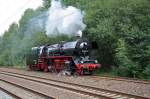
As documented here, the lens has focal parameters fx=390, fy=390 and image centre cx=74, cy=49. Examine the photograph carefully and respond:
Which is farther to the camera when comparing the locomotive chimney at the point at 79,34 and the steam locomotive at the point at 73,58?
the locomotive chimney at the point at 79,34

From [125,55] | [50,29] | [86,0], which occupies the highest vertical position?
[86,0]

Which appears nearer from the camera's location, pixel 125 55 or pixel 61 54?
pixel 125 55

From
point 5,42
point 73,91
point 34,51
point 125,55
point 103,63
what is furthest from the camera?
point 5,42

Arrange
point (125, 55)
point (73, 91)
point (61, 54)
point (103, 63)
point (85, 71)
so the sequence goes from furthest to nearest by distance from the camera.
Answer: point (103, 63) < point (61, 54) < point (85, 71) < point (125, 55) < point (73, 91)

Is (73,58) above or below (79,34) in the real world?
below

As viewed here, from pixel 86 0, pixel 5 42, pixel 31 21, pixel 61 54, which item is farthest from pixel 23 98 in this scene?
pixel 5 42

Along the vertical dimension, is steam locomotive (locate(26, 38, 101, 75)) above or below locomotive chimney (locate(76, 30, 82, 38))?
below

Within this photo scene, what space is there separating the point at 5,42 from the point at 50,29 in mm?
63542

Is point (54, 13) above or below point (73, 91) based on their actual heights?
above

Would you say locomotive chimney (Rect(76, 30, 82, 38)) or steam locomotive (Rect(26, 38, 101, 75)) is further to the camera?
locomotive chimney (Rect(76, 30, 82, 38))

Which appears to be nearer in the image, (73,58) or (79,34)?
(73,58)

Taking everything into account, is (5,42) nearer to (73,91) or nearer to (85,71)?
(85,71)

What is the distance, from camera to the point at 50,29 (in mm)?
37844

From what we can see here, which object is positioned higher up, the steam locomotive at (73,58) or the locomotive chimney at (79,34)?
the locomotive chimney at (79,34)
